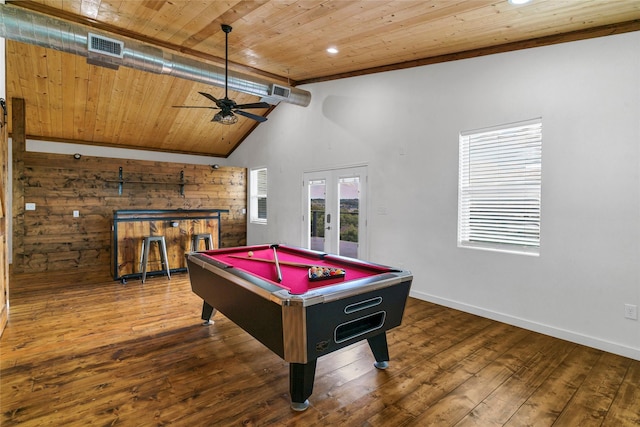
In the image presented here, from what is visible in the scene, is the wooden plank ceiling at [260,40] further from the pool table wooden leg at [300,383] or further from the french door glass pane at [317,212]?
the pool table wooden leg at [300,383]

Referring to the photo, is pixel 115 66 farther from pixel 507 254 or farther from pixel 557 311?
pixel 557 311

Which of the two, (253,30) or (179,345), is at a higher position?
(253,30)

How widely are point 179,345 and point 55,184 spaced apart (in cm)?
465

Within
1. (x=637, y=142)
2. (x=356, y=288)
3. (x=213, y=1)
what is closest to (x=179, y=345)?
(x=356, y=288)

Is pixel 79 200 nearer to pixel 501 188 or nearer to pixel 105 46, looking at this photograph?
pixel 105 46

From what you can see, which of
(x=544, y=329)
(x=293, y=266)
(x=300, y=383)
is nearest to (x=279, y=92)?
(x=293, y=266)

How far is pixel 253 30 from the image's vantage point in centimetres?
379

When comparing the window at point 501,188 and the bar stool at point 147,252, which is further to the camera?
the bar stool at point 147,252

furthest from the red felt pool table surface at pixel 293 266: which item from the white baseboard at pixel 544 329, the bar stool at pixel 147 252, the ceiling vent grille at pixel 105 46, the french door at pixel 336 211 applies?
the ceiling vent grille at pixel 105 46

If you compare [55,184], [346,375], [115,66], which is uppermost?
[115,66]

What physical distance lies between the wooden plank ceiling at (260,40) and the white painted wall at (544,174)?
0.30m

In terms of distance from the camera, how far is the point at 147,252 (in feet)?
17.2

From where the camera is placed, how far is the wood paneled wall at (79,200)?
557cm

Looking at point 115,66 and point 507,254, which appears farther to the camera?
point 115,66
